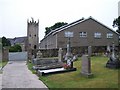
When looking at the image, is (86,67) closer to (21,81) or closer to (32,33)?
(21,81)

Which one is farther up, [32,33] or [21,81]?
[32,33]

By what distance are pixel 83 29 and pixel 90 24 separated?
1.71 m

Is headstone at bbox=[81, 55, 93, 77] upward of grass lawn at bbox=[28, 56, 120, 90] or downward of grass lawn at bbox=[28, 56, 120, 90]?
upward

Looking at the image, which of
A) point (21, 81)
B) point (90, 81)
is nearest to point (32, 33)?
point (21, 81)

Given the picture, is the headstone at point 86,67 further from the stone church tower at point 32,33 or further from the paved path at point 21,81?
the stone church tower at point 32,33

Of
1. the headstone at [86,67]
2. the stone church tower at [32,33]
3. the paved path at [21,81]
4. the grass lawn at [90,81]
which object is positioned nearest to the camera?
the grass lawn at [90,81]

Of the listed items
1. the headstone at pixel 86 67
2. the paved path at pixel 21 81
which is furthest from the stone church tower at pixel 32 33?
the headstone at pixel 86 67

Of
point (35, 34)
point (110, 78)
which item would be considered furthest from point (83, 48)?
point (35, 34)

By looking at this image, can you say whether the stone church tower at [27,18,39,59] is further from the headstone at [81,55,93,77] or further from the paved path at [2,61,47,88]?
the headstone at [81,55,93,77]

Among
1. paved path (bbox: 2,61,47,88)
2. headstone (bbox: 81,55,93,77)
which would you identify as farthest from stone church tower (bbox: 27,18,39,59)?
headstone (bbox: 81,55,93,77)

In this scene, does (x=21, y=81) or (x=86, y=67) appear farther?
(x=21, y=81)

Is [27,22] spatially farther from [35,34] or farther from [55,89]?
[55,89]

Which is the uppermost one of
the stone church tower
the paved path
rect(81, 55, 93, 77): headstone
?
the stone church tower

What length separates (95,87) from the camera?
12648 millimetres
